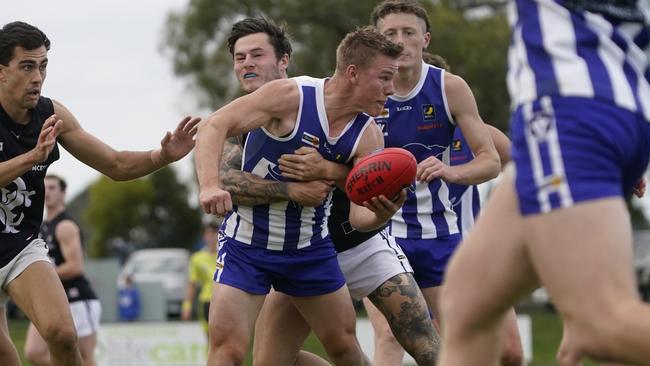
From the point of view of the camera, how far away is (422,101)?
7371mm

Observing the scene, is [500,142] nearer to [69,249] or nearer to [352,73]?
[352,73]

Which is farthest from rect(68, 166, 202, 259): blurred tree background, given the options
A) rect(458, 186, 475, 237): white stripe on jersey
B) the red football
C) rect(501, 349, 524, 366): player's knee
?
the red football

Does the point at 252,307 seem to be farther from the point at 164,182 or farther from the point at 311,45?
the point at 164,182

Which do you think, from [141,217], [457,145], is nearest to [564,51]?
[457,145]

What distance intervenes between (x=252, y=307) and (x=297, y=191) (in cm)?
71

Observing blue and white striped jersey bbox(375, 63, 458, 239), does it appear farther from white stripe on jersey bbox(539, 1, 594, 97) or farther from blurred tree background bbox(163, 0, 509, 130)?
blurred tree background bbox(163, 0, 509, 130)

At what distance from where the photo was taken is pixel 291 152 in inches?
259

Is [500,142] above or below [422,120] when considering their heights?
below

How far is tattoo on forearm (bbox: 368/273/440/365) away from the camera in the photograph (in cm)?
672

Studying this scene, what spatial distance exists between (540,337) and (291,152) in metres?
16.9

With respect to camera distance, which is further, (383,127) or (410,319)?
(383,127)

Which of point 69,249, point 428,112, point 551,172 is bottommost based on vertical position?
point 69,249

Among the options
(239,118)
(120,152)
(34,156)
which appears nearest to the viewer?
(239,118)

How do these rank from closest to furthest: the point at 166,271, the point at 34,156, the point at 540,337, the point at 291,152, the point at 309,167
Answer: the point at 309,167 → the point at 291,152 → the point at 34,156 → the point at 540,337 → the point at 166,271
